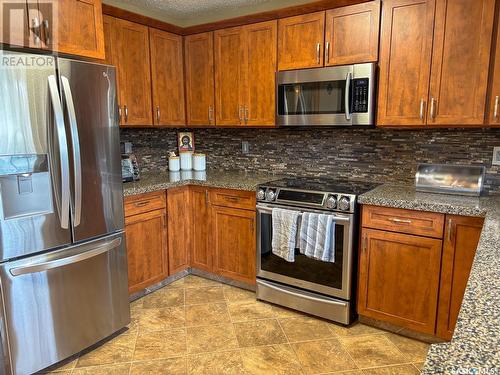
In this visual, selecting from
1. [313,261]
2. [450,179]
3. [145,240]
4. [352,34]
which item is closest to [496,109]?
[450,179]

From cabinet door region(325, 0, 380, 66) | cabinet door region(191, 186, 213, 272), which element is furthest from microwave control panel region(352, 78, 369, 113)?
cabinet door region(191, 186, 213, 272)

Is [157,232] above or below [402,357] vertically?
above

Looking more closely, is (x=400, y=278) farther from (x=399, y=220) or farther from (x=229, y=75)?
(x=229, y=75)

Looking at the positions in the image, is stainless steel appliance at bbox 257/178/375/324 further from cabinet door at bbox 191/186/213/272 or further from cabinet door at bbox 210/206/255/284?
cabinet door at bbox 191/186/213/272

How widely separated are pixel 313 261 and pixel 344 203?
484 mm

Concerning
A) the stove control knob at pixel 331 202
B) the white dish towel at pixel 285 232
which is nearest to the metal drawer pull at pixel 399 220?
the stove control knob at pixel 331 202

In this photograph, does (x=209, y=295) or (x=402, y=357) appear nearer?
(x=402, y=357)

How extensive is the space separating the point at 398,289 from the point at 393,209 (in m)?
0.52

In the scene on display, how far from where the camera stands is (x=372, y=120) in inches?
Result: 100

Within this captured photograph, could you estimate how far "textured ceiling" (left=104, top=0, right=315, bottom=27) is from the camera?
312cm

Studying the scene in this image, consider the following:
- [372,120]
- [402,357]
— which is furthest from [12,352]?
[372,120]

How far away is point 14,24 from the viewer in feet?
6.13

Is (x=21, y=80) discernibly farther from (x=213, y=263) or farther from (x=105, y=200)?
(x=213, y=263)

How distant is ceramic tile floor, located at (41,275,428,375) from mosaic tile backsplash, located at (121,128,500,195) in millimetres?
1190
